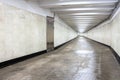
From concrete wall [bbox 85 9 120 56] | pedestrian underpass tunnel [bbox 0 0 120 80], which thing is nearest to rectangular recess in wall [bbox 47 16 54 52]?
pedestrian underpass tunnel [bbox 0 0 120 80]

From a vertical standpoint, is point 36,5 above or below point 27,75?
above

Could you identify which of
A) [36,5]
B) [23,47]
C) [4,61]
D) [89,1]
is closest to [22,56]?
[23,47]

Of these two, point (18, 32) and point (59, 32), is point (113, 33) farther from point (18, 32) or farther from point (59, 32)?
point (18, 32)

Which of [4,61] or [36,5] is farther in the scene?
[36,5]

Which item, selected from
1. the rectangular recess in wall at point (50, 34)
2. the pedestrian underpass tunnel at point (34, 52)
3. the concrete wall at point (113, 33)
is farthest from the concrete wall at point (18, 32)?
the concrete wall at point (113, 33)

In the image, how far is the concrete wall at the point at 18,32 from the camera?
5324mm

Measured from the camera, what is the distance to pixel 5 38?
17.7ft

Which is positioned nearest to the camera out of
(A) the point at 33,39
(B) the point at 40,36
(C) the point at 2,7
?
(C) the point at 2,7

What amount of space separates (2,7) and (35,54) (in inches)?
136

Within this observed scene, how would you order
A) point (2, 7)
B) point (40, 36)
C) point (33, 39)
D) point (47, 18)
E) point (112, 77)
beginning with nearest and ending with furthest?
point (112, 77) < point (2, 7) < point (33, 39) < point (40, 36) < point (47, 18)

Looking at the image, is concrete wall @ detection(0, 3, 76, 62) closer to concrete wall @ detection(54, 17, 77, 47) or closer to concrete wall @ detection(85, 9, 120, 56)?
concrete wall @ detection(54, 17, 77, 47)

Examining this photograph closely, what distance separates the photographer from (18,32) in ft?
20.7

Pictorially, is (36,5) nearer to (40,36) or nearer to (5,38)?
(40,36)

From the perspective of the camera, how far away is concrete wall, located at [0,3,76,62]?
5324mm
